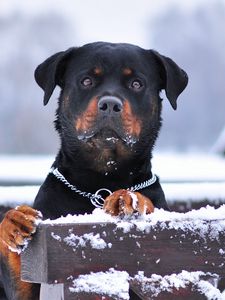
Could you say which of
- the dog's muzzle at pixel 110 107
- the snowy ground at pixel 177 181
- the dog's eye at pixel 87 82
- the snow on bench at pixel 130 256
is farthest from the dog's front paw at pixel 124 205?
the snowy ground at pixel 177 181

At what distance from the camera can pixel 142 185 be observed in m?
3.84

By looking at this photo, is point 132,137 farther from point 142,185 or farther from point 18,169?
point 18,169

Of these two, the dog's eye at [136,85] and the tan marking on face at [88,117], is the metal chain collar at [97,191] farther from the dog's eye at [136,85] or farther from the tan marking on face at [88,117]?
the dog's eye at [136,85]

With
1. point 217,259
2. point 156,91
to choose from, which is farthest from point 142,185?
point 217,259

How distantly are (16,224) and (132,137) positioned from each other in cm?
130

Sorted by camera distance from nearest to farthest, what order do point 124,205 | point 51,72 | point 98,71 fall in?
point 124,205 → point 98,71 → point 51,72

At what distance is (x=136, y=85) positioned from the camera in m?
3.90

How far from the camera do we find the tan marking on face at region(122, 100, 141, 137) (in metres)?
3.61

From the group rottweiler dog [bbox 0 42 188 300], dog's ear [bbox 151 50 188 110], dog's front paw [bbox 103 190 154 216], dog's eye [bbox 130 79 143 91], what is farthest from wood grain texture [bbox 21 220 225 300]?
dog's ear [bbox 151 50 188 110]

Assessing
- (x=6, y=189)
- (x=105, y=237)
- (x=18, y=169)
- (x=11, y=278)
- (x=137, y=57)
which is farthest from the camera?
(x=18, y=169)

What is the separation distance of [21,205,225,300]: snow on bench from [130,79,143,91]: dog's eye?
4.48 ft

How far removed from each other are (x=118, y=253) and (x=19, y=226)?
13.0 inches

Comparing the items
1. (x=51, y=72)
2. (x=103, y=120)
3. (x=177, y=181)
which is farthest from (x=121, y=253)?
(x=177, y=181)

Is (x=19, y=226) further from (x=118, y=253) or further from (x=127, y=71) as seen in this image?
(x=127, y=71)
